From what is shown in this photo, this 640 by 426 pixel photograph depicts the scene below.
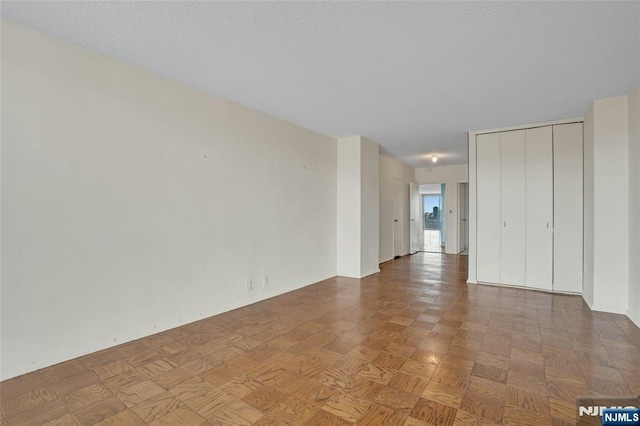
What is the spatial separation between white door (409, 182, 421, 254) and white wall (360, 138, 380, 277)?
3246 millimetres

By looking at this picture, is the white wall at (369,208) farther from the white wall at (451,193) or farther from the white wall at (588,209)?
the white wall at (451,193)

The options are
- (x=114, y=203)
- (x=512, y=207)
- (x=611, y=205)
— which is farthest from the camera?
(x=512, y=207)

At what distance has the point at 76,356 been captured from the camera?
2.51m

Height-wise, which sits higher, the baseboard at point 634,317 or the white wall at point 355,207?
the white wall at point 355,207

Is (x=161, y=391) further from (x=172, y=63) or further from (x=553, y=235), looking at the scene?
(x=553, y=235)

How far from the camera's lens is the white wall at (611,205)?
3.63 meters

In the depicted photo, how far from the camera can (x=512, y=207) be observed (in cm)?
492

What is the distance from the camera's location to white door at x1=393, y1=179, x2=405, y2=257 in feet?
26.5

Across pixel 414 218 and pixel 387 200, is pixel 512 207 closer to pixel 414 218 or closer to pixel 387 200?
pixel 387 200

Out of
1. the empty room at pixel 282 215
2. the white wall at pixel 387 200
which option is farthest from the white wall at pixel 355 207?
the white wall at pixel 387 200

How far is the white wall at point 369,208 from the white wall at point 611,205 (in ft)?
10.5

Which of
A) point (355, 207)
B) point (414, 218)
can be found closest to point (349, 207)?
point (355, 207)

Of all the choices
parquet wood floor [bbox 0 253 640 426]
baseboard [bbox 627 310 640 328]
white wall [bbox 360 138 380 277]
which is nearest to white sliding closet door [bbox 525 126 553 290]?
parquet wood floor [bbox 0 253 640 426]

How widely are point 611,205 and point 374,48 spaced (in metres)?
3.51
